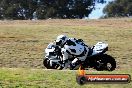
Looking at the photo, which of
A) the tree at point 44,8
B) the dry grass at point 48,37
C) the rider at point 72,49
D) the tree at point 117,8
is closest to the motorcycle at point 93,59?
the rider at point 72,49

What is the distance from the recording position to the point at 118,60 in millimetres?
20859

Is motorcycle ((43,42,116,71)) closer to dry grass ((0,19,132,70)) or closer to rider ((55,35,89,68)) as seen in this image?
rider ((55,35,89,68))

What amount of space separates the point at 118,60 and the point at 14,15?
4239cm

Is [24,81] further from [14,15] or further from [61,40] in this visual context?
[14,15]

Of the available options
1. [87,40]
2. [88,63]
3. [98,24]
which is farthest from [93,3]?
[88,63]

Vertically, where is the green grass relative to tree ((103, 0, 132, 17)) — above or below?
above

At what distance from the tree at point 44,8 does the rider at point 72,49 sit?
4367cm

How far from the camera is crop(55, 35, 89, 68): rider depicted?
1605cm

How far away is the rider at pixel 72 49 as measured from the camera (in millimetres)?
16047

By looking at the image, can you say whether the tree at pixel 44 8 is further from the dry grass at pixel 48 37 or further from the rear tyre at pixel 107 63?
the rear tyre at pixel 107 63

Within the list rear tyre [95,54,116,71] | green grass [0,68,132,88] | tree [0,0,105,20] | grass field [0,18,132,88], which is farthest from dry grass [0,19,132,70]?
tree [0,0,105,20]

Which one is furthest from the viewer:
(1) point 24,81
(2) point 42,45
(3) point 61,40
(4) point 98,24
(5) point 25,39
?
(4) point 98,24

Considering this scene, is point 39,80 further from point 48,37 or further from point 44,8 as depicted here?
point 44,8

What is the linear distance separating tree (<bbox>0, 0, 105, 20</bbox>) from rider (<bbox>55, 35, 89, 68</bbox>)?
4367 centimetres
